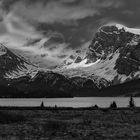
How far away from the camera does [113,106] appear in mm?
104000

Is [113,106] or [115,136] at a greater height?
[113,106]

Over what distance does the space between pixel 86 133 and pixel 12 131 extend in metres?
7.60

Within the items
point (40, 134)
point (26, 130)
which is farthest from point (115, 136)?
point (26, 130)

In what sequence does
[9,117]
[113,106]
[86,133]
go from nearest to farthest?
A: [86,133], [9,117], [113,106]

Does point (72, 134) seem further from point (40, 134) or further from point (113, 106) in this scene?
point (113, 106)

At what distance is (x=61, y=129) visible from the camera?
143 feet

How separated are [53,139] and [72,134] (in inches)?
169

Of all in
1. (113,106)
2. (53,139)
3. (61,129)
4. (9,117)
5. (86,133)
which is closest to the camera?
(53,139)

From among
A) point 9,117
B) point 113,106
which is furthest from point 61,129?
point 113,106

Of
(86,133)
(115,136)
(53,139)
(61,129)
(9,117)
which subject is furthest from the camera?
(9,117)

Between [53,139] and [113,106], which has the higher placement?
[113,106]

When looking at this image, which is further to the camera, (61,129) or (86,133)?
(61,129)

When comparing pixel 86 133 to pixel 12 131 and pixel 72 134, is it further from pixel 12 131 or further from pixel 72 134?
pixel 12 131

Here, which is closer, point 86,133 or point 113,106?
point 86,133
